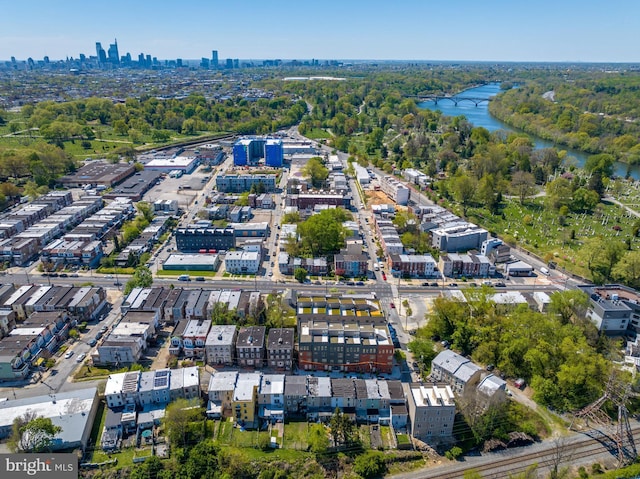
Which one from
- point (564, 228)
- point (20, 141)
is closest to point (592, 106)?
point (564, 228)

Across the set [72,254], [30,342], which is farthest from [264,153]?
[30,342]

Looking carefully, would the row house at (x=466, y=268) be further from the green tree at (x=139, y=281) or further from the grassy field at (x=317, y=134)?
the grassy field at (x=317, y=134)

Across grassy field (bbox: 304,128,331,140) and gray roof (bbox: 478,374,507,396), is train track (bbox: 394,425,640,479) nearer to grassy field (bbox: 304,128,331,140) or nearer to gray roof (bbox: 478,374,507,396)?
gray roof (bbox: 478,374,507,396)

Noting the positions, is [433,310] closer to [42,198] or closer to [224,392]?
[224,392]

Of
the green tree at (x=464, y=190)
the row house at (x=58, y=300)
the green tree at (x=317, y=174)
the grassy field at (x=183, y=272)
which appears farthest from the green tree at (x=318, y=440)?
the green tree at (x=317, y=174)

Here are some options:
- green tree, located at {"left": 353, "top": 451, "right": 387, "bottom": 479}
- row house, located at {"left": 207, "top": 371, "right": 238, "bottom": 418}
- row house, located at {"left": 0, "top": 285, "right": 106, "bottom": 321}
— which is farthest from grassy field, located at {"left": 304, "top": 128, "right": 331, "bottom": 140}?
green tree, located at {"left": 353, "top": 451, "right": 387, "bottom": 479}

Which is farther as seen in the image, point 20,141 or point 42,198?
point 20,141
